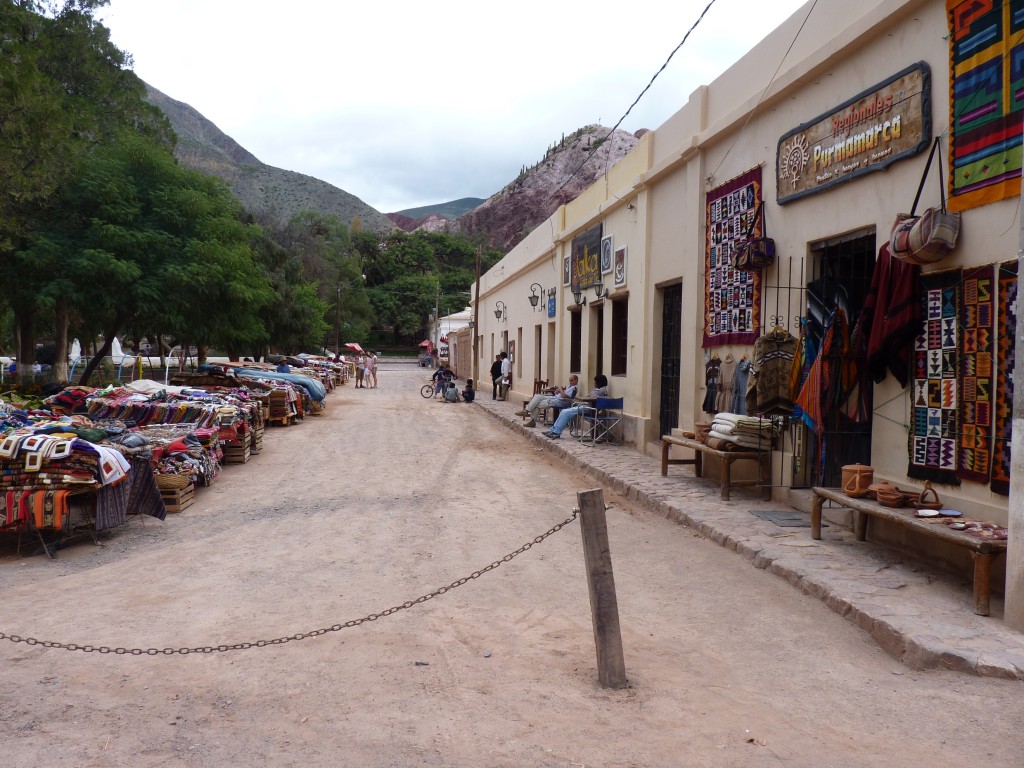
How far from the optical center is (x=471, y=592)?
17.8ft

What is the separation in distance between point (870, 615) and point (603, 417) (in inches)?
374

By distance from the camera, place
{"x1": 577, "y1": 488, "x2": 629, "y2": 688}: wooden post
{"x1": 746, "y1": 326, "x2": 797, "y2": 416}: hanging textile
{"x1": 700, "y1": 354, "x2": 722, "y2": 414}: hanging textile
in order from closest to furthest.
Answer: {"x1": 577, "y1": 488, "x2": 629, "y2": 688}: wooden post, {"x1": 746, "y1": 326, "x2": 797, "y2": 416}: hanging textile, {"x1": 700, "y1": 354, "x2": 722, "y2": 414}: hanging textile

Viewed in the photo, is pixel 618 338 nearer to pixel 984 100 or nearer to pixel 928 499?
pixel 928 499

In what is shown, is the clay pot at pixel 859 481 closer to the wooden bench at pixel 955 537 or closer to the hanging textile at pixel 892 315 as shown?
the wooden bench at pixel 955 537

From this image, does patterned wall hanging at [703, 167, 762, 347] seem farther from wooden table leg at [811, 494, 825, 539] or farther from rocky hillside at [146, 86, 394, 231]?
rocky hillside at [146, 86, 394, 231]

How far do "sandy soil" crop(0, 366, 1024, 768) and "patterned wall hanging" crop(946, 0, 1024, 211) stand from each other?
3.18 m

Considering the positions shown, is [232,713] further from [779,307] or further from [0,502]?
[779,307]

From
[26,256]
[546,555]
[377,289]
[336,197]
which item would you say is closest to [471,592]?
[546,555]

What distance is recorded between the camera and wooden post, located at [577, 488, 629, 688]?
12.5 feet

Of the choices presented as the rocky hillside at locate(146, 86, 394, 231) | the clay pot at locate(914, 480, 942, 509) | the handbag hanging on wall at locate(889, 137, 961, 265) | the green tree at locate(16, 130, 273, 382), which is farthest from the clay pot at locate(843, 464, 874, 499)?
the rocky hillside at locate(146, 86, 394, 231)

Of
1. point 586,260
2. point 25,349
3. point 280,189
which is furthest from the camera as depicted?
point 280,189

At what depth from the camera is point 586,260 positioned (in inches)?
650

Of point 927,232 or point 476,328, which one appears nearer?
point 927,232

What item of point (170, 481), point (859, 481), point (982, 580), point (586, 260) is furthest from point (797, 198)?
point (586, 260)
